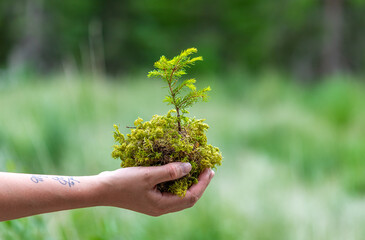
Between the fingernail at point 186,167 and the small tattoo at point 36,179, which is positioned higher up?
the small tattoo at point 36,179

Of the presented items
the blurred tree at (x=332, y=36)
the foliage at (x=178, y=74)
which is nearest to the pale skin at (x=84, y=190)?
the foliage at (x=178, y=74)

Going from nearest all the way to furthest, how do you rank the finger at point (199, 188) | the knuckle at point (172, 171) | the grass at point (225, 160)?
the knuckle at point (172, 171) → the finger at point (199, 188) → the grass at point (225, 160)

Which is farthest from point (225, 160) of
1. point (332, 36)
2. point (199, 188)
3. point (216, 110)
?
point (332, 36)

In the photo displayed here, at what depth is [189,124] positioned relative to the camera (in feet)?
5.30

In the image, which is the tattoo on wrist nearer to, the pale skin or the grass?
the pale skin

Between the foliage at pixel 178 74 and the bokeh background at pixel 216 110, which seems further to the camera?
the bokeh background at pixel 216 110

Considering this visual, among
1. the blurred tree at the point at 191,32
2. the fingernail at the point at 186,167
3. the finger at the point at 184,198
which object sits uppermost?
the blurred tree at the point at 191,32

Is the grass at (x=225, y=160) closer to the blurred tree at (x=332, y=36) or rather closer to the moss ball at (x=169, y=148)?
the moss ball at (x=169, y=148)

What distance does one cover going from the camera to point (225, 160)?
579cm

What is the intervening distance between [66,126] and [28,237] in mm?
2270

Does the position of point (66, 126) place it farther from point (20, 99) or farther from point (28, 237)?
point (28, 237)

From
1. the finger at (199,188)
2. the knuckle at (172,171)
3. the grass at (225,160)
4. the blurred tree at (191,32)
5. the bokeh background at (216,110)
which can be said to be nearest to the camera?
the knuckle at (172,171)

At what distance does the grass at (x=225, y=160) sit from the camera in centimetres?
345

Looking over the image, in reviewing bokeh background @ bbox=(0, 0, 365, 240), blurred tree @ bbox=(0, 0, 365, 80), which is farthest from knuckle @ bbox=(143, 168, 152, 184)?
blurred tree @ bbox=(0, 0, 365, 80)
